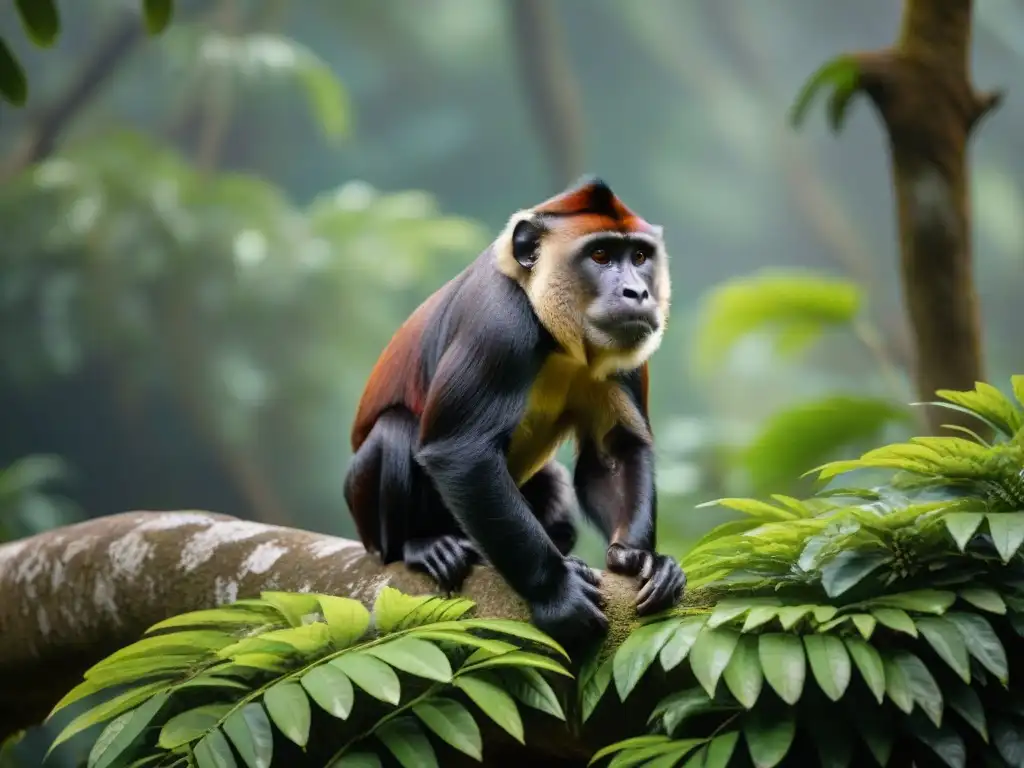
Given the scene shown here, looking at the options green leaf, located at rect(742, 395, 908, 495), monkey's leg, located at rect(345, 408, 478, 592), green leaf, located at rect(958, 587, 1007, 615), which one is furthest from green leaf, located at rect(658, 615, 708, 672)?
green leaf, located at rect(742, 395, 908, 495)

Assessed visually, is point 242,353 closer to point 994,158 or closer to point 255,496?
point 255,496

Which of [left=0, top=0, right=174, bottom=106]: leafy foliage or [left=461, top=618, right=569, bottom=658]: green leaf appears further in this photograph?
[left=0, top=0, right=174, bottom=106]: leafy foliage

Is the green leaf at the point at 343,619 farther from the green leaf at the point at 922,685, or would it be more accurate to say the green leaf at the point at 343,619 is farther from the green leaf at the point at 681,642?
the green leaf at the point at 922,685

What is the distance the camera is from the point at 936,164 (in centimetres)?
448

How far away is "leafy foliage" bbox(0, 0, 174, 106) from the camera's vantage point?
2848 mm

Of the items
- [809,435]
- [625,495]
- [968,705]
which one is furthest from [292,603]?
[809,435]

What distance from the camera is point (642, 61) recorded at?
1132 cm

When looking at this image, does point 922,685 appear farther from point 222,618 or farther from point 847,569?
point 222,618

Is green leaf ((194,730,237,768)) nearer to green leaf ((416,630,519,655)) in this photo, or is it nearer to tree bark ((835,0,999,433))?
green leaf ((416,630,519,655))

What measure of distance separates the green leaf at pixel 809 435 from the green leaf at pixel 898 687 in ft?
9.00

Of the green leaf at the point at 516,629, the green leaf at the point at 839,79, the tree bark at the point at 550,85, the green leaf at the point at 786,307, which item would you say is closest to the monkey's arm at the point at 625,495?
the green leaf at the point at 516,629

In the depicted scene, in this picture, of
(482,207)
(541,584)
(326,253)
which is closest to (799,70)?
(482,207)

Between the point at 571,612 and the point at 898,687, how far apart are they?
752 millimetres

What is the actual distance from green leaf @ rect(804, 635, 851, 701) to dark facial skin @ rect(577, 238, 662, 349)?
1129 millimetres
